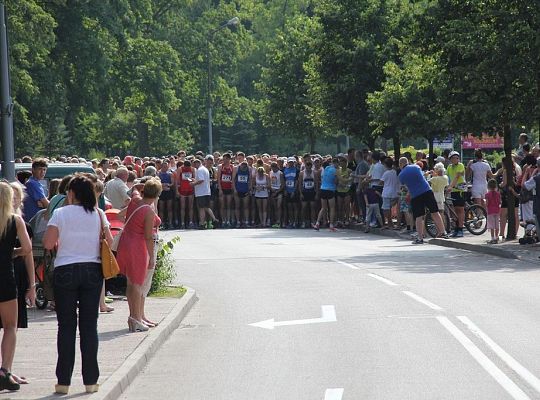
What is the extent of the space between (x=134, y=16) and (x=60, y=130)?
59.0 feet

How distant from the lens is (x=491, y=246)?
84.9 ft

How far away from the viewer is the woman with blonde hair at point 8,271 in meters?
10.1

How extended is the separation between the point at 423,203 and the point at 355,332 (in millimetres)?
14592

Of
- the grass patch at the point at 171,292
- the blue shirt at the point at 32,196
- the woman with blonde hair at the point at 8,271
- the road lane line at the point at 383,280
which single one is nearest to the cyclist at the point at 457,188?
the road lane line at the point at 383,280

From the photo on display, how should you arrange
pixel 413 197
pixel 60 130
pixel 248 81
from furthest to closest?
pixel 248 81
pixel 60 130
pixel 413 197

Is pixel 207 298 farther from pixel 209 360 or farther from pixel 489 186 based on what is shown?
pixel 489 186

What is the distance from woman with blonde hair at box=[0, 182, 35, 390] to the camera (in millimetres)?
10062

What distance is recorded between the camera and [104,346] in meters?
12.7

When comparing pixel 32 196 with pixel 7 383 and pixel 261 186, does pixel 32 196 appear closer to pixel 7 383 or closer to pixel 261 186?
pixel 7 383

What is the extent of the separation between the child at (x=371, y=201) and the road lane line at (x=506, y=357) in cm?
1812

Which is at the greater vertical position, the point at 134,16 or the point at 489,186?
the point at 134,16

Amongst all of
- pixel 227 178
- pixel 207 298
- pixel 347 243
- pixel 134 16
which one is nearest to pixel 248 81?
pixel 134 16

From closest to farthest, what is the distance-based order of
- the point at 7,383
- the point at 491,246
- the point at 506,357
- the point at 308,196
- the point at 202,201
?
the point at 7,383
the point at 506,357
the point at 491,246
the point at 308,196
the point at 202,201

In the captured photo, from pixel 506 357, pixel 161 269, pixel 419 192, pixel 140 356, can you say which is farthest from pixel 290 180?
pixel 140 356
